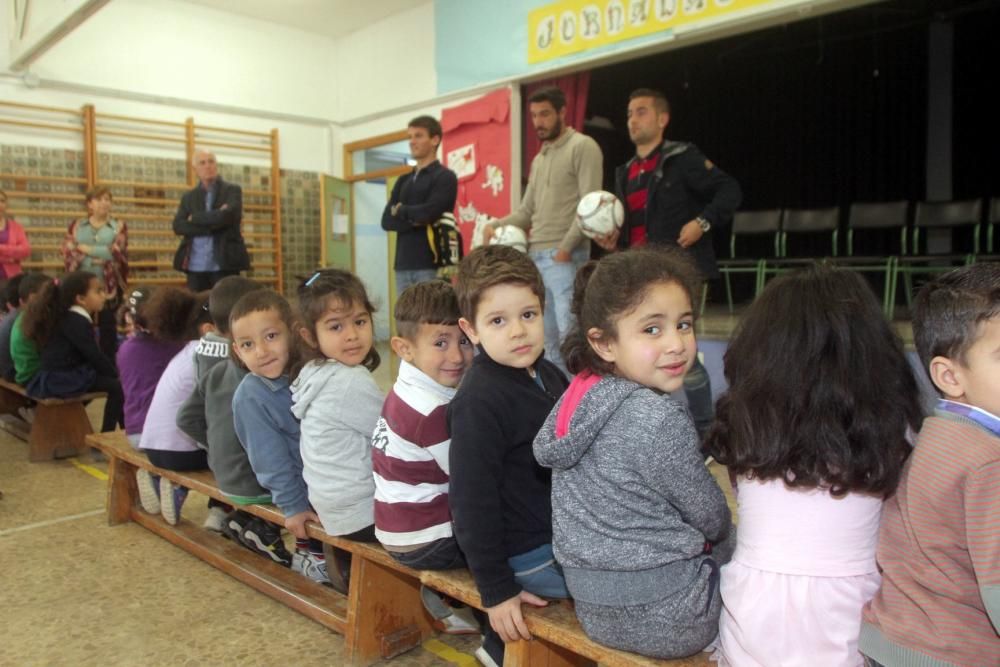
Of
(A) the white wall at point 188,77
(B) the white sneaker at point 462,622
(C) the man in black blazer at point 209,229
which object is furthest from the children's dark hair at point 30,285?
(B) the white sneaker at point 462,622

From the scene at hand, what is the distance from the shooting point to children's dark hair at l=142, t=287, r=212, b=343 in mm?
2871

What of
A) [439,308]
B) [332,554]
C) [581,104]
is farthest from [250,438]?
[581,104]

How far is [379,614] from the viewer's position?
1766mm

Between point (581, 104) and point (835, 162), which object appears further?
point (835, 162)

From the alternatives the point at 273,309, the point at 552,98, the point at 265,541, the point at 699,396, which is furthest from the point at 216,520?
the point at 552,98

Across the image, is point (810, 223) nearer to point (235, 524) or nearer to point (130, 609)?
point (235, 524)

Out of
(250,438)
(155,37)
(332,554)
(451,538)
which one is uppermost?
(155,37)

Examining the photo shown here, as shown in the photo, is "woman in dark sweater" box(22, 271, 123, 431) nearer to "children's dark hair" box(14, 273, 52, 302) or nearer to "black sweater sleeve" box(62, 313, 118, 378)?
"black sweater sleeve" box(62, 313, 118, 378)

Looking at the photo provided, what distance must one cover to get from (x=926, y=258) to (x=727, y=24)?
214 cm

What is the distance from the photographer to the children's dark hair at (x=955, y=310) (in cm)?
102

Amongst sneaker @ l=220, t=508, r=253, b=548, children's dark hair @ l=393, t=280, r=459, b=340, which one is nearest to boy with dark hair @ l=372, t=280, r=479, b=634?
children's dark hair @ l=393, t=280, r=459, b=340

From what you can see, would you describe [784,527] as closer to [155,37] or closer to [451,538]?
[451,538]

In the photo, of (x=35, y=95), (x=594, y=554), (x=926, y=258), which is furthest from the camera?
(x=35, y=95)

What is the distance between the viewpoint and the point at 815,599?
104 centimetres
